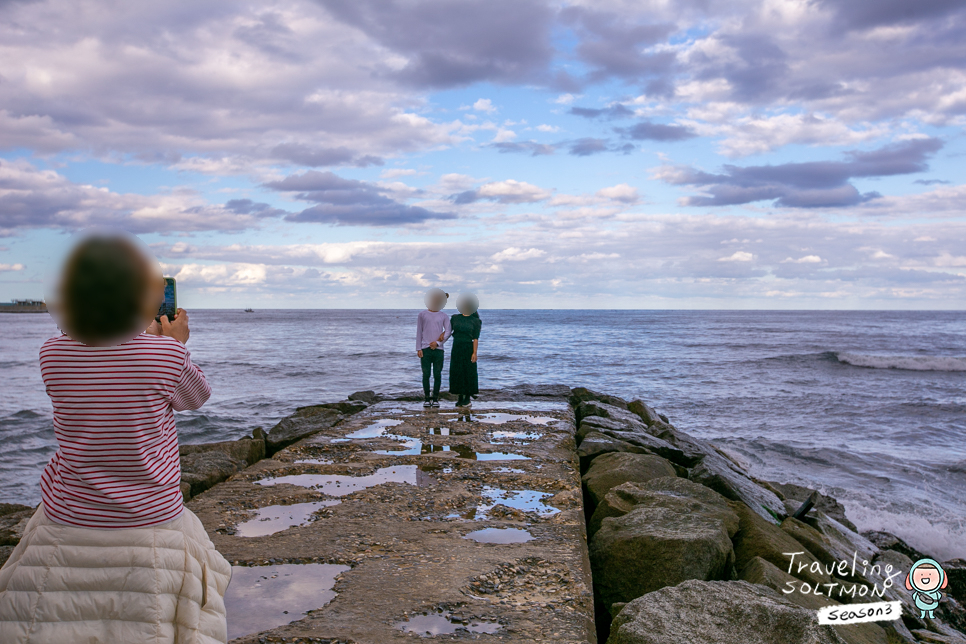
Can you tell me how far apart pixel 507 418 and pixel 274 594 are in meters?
5.99

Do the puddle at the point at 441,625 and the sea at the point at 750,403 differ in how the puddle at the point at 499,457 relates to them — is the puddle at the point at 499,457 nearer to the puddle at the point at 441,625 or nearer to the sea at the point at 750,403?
the puddle at the point at 441,625

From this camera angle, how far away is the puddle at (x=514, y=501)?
16.5 ft

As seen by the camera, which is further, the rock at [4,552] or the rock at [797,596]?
the rock at [4,552]

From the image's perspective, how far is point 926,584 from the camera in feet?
19.9

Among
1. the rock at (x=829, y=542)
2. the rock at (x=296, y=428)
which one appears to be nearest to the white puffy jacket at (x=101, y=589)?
the rock at (x=829, y=542)

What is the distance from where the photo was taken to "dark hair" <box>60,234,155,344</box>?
193 centimetres

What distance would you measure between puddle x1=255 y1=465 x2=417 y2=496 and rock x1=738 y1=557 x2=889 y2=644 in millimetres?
2873

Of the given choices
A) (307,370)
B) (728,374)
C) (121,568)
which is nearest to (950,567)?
(121,568)

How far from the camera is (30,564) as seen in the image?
2.05m

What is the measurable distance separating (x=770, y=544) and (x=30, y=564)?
4.54 meters

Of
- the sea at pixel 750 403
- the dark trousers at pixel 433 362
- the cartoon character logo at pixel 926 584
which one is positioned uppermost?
the dark trousers at pixel 433 362

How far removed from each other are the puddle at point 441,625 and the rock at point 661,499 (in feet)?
7.04

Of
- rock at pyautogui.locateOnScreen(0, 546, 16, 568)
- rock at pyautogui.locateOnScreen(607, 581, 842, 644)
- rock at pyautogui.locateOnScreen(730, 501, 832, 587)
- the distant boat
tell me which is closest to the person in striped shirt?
rock at pyautogui.locateOnScreen(607, 581, 842, 644)

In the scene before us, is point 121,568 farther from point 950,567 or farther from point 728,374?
point 728,374
